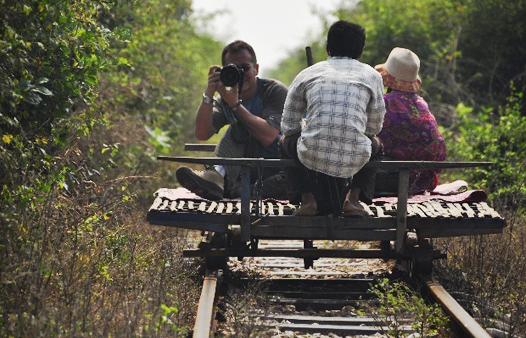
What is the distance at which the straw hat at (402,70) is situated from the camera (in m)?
7.03

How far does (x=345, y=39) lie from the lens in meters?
5.98

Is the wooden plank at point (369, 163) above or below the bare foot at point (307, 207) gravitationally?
above

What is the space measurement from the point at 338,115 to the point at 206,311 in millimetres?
1622

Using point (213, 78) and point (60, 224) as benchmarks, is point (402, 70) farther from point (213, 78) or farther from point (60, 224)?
point (60, 224)

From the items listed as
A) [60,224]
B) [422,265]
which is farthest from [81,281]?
[422,265]

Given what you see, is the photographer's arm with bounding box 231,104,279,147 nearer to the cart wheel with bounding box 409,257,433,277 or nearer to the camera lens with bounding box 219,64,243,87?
the camera lens with bounding box 219,64,243,87

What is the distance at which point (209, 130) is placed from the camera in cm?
768

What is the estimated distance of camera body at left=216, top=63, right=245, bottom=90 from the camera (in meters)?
7.00

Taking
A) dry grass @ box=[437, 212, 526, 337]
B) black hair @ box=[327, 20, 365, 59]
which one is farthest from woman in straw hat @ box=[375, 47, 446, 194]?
black hair @ box=[327, 20, 365, 59]

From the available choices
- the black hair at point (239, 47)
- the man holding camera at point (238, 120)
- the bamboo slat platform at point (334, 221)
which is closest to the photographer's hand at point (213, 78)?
the man holding camera at point (238, 120)

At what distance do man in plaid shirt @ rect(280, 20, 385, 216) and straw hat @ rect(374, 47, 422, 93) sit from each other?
3.46 ft

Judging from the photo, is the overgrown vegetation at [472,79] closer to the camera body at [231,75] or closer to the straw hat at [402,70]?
the straw hat at [402,70]

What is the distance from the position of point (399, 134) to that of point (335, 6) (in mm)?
16959

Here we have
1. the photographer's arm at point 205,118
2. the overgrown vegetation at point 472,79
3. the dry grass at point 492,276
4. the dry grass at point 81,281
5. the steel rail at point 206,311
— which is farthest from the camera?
the overgrown vegetation at point 472,79
